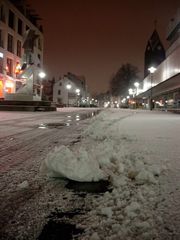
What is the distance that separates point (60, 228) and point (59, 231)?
6 cm

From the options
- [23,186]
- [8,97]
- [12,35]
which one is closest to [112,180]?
[23,186]

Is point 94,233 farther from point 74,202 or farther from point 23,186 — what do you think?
point 23,186

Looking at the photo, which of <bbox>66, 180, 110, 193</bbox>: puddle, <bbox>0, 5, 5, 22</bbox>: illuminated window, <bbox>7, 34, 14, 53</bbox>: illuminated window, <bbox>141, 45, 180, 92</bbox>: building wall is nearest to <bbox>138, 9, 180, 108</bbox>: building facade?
<bbox>141, 45, 180, 92</bbox>: building wall

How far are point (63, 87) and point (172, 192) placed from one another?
365 ft

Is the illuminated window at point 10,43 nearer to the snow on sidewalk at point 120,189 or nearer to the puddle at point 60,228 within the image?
the snow on sidewalk at point 120,189

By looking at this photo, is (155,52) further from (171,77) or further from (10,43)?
(171,77)

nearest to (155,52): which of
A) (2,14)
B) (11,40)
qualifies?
(11,40)

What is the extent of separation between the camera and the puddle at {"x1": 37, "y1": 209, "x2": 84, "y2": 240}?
2.55 m

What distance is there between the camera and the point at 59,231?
2.67 meters

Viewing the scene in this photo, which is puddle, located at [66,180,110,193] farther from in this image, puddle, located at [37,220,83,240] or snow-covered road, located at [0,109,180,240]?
puddle, located at [37,220,83,240]

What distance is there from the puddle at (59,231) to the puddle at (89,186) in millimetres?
1041

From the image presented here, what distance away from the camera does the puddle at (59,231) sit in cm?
254

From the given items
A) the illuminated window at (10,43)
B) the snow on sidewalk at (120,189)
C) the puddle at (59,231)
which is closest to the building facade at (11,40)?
the illuminated window at (10,43)

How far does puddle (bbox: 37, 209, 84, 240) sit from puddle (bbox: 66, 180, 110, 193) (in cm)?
77
